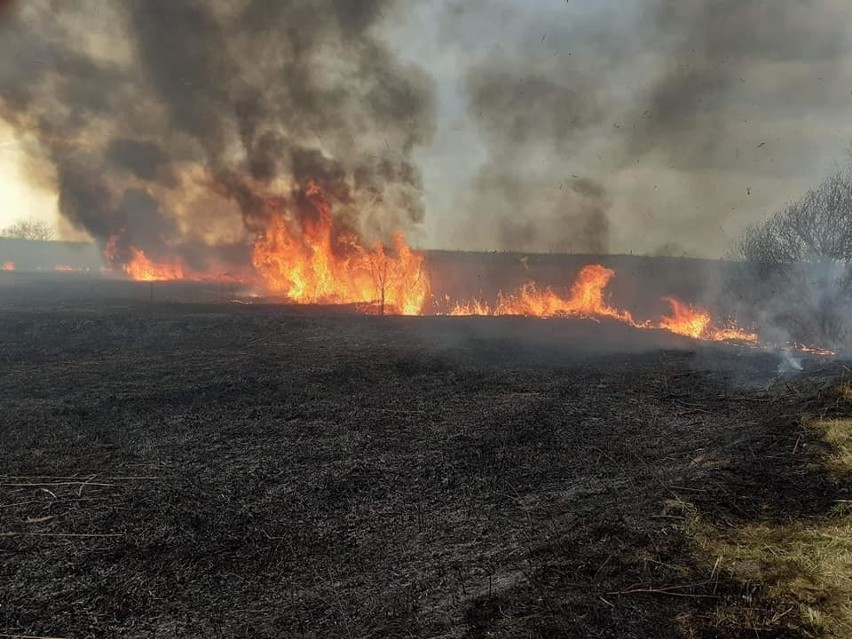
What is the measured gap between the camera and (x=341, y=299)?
3488 centimetres

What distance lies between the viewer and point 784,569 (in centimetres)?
495

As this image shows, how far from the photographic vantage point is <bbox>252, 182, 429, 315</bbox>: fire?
33.7 m

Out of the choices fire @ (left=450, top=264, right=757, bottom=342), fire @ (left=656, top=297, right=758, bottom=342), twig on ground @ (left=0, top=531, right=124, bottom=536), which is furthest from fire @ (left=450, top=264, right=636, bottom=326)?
twig on ground @ (left=0, top=531, right=124, bottom=536)

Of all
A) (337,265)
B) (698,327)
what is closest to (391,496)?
(337,265)

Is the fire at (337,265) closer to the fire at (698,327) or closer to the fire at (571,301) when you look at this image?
the fire at (571,301)

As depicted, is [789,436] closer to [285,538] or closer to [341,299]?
[285,538]

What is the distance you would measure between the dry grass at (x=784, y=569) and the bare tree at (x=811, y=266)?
28299 millimetres

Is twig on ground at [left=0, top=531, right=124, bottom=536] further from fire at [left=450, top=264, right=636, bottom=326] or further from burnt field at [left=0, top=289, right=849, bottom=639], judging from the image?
fire at [left=450, top=264, right=636, bottom=326]

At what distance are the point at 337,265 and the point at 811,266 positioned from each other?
2899 cm

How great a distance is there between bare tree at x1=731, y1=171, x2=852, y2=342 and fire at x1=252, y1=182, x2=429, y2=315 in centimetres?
2205

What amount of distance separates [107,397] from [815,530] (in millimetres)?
14400

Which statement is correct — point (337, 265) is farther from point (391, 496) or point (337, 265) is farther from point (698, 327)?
point (391, 496)

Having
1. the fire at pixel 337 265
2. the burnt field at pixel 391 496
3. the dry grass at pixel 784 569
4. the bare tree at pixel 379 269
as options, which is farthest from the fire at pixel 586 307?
the dry grass at pixel 784 569

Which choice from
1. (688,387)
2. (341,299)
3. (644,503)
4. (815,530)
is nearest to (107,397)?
(644,503)
